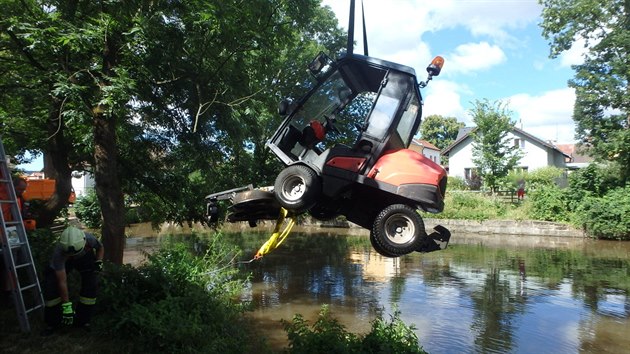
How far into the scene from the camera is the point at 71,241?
5.53 metres

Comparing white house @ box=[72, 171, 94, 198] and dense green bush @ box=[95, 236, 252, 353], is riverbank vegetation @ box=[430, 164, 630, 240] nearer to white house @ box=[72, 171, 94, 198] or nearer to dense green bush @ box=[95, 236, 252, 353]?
white house @ box=[72, 171, 94, 198]

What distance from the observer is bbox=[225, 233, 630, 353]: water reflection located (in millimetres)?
10742

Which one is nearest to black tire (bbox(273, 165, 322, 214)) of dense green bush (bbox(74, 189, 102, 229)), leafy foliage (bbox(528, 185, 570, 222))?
dense green bush (bbox(74, 189, 102, 229))

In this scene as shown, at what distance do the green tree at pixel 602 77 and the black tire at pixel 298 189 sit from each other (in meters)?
24.2

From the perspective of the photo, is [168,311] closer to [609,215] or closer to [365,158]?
[365,158]

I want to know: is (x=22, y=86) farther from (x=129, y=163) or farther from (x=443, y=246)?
(x=443, y=246)

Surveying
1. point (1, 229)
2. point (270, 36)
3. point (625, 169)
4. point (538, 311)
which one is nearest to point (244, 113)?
point (270, 36)

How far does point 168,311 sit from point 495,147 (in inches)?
1163

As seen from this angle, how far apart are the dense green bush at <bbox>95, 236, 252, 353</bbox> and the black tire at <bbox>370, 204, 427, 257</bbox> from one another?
2976 mm

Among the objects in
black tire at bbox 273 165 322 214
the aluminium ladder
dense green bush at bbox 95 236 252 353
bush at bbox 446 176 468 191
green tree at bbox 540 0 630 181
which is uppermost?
green tree at bbox 540 0 630 181

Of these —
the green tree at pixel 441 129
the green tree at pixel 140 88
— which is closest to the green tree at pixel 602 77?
the green tree at pixel 140 88

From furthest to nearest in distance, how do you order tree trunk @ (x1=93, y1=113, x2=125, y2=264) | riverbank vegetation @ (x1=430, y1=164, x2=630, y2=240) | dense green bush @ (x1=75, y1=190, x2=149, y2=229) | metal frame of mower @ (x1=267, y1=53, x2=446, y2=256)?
riverbank vegetation @ (x1=430, y1=164, x2=630, y2=240) < dense green bush @ (x1=75, y1=190, x2=149, y2=229) < tree trunk @ (x1=93, y1=113, x2=125, y2=264) < metal frame of mower @ (x1=267, y1=53, x2=446, y2=256)

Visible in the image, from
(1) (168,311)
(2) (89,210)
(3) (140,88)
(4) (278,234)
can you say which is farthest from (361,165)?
(2) (89,210)

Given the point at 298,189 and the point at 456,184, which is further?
the point at 456,184
